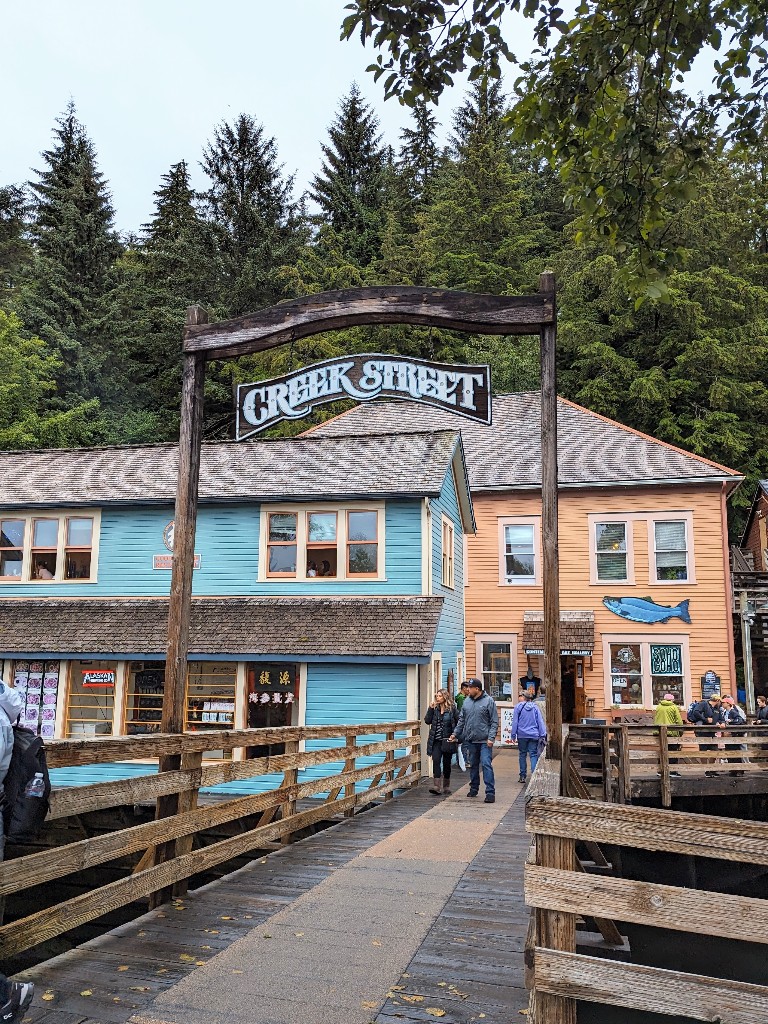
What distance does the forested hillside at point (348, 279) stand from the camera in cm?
3462

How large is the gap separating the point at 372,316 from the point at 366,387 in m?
0.63

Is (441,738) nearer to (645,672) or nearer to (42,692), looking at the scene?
(42,692)

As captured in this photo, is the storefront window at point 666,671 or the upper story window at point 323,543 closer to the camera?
the upper story window at point 323,543

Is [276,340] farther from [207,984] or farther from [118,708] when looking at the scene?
[118,708]

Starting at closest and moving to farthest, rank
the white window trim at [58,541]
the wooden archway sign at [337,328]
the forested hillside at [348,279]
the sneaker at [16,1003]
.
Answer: the sneaker at [16,1003], the wooden archway sign at [337,328], the white window trim at [58,541], the forested hillside at [348,279]

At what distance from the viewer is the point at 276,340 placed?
7707mm

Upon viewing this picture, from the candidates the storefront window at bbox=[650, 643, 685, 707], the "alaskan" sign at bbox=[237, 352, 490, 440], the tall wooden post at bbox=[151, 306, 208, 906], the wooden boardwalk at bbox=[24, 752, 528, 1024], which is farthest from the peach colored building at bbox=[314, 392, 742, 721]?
the tall wooden post at bbox=[151, 306, 208, 906]

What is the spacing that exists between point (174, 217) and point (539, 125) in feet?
143

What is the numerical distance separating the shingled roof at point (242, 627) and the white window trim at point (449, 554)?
2063mm

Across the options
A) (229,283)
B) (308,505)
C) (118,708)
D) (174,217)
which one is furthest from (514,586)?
(174,217)

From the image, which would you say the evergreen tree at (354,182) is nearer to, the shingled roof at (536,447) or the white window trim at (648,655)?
the shingled roof at (536,447)

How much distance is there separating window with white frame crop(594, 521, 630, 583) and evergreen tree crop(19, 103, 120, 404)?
23.0 m

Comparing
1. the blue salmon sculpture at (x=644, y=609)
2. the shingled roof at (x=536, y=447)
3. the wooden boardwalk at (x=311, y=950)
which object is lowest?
the wooden boardwalk at (x=311, y=950)

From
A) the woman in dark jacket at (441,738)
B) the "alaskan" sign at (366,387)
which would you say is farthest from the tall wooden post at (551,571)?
the woman in dark jacket at (441,738)
